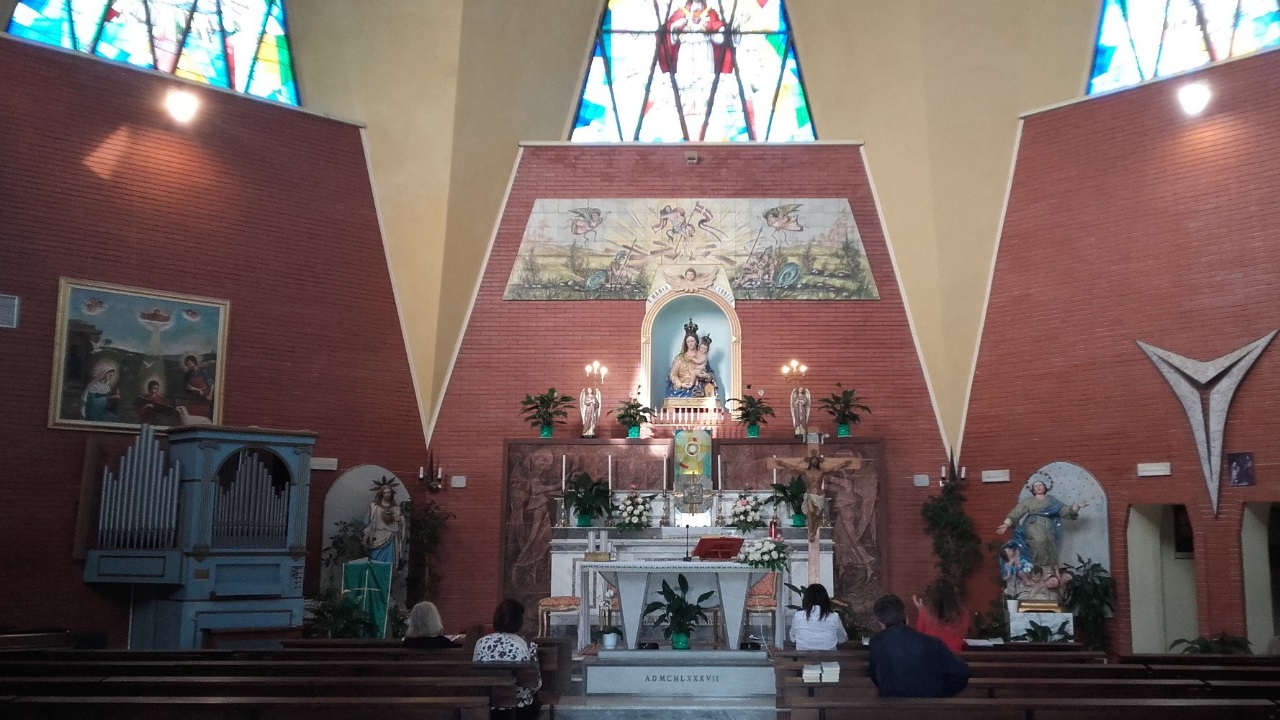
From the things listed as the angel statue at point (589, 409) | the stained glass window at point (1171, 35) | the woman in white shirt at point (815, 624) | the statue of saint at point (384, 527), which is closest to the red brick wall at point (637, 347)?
the angel statue at point (589, 409)

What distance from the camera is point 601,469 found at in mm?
14195

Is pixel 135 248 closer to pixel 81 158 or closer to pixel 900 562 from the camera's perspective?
pixel 81 158

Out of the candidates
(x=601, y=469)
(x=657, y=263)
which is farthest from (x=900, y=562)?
(x=657, y=263)

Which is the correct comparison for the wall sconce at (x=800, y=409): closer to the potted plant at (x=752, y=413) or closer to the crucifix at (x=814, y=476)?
the potted plant at (x=752, y=413)

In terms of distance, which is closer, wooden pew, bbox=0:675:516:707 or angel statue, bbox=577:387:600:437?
wooden pew, bbox=0:675:516:707

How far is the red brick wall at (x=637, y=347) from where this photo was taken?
14.3 metres

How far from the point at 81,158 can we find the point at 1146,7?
11834 mm

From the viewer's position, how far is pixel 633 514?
41.3ft

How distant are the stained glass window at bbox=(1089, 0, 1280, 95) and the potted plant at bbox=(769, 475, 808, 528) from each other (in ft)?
18.8

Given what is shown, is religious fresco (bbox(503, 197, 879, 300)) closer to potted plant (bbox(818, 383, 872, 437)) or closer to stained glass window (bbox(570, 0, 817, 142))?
stained glass window (bbox(570, 0, 817, 142))

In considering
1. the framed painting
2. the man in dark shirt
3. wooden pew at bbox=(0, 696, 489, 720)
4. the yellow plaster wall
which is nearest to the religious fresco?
the yellow plaster wall

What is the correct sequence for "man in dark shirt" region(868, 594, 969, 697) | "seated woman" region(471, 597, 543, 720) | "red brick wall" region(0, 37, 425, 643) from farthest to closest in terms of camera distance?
"red brick wall" region(0, 37, 425, 643) < "seated woman" region(471, 597, 543, 720) < "man in dark shirt" region(868, 594, 969, 697)

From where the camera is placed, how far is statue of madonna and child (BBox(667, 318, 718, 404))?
14.6 meters

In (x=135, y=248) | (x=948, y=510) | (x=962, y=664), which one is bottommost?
(x=962, y=664)
